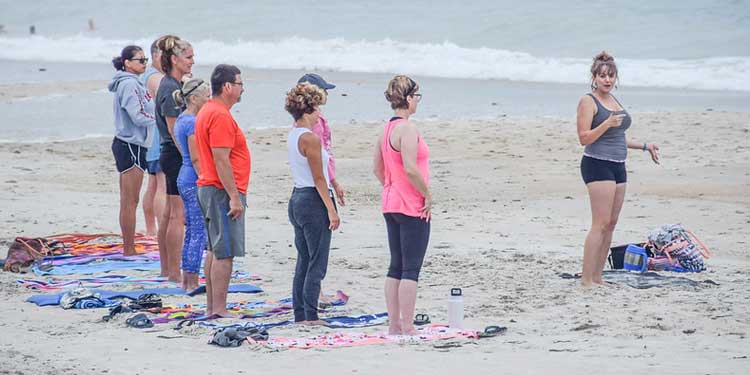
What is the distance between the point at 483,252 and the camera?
947cm

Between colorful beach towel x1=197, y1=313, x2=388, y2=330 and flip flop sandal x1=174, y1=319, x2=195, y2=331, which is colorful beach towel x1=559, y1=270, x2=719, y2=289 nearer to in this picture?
colorful beach towel x1=197, y1=313, x2=388, y2=330

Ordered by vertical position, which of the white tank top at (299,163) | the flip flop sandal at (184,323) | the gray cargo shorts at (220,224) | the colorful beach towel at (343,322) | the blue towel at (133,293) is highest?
the white tank top at (299,163)

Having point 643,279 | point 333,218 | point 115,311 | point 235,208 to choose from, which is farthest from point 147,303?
point 643,279

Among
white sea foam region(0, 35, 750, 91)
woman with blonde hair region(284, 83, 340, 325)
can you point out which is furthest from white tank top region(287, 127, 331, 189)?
white sea foam region(0, 35, 750, 91)

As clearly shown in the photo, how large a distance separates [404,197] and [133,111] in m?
3.11

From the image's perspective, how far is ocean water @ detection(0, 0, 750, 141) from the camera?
2016cm

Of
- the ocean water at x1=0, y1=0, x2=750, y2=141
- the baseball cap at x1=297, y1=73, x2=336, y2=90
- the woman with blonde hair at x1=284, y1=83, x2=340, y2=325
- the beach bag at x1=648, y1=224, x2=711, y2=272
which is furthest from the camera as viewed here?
the ocean water at x1=0, y1=0, x2=750, y2=141

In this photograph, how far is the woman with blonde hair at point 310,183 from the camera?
6.65 metres

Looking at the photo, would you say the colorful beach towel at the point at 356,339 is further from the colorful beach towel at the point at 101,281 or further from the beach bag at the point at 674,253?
the beach bag at the point at 674,253

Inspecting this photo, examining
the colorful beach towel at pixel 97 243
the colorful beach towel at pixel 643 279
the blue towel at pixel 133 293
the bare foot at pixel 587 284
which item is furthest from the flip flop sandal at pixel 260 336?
the colorful beach towel at pixel 97 243

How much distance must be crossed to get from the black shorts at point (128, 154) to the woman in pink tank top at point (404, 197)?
3.01m

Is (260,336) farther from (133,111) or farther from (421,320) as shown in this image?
(133,111)

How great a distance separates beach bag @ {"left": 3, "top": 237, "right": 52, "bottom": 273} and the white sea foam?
683 inches

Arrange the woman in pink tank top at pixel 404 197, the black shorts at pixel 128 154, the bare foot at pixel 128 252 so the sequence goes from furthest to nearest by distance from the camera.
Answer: the bare foot at pixel 128 252
the black shorts at pixel 128 154
the woman in pink tank top at pixel 404 197
